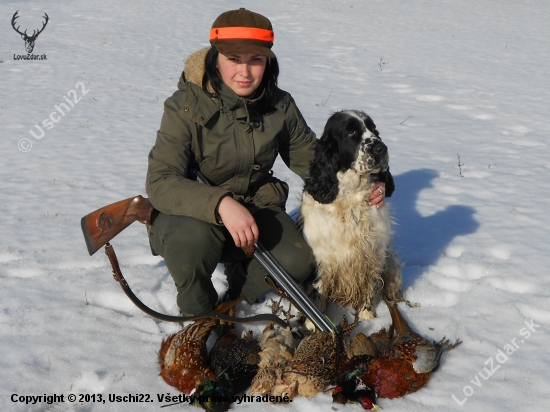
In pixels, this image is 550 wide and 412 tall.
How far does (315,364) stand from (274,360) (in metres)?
0.23

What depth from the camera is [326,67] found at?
1018 centimetres

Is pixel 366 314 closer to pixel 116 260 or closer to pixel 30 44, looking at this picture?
pixel 116 260

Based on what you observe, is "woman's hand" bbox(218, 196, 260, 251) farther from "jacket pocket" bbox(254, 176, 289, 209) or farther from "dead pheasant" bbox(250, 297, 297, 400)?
"jacket pocket" bbox(254, 176, 289, 209)

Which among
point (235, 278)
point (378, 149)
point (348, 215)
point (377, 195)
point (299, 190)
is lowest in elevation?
point (299, 190)

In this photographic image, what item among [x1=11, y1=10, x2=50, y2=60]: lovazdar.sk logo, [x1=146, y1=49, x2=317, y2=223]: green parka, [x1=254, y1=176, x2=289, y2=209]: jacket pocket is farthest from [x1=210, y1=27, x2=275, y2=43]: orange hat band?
[x1=11, y1=10, x2=50, y2=60]: lovazdar.sk logo

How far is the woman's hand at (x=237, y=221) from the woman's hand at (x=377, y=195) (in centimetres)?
84

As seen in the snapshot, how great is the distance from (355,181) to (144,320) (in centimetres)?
144

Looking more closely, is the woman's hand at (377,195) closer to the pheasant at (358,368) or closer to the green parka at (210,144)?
the green parka at (210,144)

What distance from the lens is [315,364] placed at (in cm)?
251

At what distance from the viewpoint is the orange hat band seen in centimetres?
266

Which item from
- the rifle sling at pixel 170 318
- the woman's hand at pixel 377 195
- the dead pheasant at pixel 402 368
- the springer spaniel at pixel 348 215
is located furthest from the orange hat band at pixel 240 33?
the dead pheasant at pixel 402 368

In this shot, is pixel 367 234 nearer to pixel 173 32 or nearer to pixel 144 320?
pixel 144 320

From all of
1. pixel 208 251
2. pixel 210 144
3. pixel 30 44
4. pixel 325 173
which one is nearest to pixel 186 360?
pixel 208 251

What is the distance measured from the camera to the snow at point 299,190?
2.72 metres
